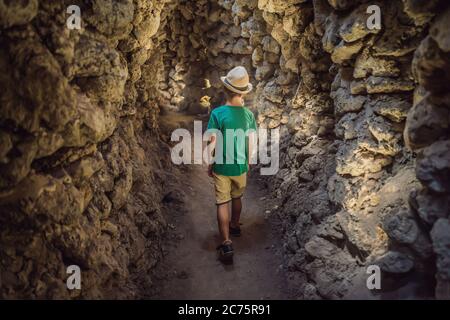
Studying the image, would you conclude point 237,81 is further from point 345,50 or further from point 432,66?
point 432,66

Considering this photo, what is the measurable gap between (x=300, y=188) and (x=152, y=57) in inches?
119

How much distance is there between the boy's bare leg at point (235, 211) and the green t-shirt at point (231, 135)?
45cm

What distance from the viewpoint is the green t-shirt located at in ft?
13.5

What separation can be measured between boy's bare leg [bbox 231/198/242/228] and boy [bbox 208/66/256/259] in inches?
6.6

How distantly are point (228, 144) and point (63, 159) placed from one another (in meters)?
1.81

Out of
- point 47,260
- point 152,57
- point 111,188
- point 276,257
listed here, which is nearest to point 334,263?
point 276,257

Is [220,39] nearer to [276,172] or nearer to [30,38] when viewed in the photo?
[276,172]

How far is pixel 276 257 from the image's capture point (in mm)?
4309

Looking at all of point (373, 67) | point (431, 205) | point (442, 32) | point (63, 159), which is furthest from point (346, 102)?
point (63, 159)

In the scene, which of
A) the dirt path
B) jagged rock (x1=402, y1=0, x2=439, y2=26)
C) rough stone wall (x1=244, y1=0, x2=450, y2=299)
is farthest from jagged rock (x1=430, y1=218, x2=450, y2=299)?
the dirt path

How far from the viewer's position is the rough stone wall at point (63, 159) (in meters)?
2.43

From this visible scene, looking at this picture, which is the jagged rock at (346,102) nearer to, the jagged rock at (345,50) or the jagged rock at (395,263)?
the jagged rock at (345,50)

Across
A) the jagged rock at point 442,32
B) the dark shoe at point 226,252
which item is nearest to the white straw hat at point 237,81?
the dark shoe at point 226,252

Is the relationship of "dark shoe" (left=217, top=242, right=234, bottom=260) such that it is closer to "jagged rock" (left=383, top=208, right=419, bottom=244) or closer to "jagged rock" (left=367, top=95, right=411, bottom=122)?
"jagged rock" (left=383, top=208, right=419, bottom=244)
